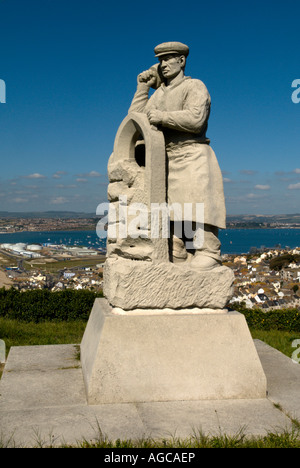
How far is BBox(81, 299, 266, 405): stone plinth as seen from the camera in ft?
13.1

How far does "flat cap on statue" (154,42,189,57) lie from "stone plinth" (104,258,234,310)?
2.15m

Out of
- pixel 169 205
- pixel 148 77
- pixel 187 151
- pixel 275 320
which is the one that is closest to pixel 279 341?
pixel 275 320

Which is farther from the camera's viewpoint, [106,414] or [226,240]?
[226,240]

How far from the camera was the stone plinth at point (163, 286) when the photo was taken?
4.25 m

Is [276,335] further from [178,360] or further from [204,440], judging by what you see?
[204,440]

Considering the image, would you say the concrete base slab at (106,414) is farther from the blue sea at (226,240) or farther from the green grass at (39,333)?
the blue sea at (226,240)

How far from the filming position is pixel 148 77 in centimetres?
508

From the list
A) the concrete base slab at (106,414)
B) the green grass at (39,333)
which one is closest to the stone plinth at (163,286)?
the concrete base slab at (106,414)

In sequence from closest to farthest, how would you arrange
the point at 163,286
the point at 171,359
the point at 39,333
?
the point at 171,359 < the point at 163,286 < the point at 39,333

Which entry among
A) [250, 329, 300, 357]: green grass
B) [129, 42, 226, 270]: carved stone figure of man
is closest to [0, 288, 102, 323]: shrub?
[250, 329, 300, 357]: green grass

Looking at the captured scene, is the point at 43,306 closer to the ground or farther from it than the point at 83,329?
farther from it
